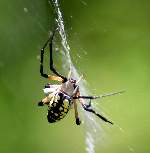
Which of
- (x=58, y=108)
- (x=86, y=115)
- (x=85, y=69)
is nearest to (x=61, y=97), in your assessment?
(x=58, y=108)

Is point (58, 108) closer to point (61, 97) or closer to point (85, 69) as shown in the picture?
point (61, 97)

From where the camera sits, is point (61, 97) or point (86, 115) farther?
point (86, 115)

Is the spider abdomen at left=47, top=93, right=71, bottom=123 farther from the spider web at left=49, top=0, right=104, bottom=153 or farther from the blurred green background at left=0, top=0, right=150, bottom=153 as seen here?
the blurred green background at left=0, top=0, right=150, bottom=153

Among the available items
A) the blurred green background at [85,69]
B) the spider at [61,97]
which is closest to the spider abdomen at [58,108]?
the spider at [61,97]

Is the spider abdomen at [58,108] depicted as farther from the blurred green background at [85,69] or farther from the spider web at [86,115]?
the blurred green background at [85,69]

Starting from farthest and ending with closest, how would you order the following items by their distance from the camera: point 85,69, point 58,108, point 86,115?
point 85,69
point 86,115
point 58,108
